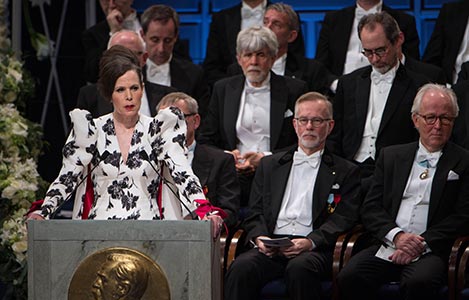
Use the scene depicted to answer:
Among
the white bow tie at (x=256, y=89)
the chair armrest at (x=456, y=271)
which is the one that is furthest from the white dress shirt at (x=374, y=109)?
Answer: the chair armrest at (x=456, y=271)

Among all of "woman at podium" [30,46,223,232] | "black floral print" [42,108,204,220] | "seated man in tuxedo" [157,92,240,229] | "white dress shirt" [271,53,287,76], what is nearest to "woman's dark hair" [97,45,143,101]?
"woman at podium" [30,46,223,232]

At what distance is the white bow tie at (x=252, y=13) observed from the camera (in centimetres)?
737

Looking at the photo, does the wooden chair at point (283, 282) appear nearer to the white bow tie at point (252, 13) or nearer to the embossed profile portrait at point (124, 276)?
the embossed profile portrait at point (124, 276)

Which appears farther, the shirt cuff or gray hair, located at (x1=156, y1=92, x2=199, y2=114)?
gray hair, located at (x1=156, y1=92, x2=199, y2=114)

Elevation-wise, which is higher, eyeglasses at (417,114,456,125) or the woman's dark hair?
the woman's dark hair

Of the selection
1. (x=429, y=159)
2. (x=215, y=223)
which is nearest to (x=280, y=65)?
(x=429, y=159)

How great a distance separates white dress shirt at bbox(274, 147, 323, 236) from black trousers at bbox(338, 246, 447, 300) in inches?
14.5

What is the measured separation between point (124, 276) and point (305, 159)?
2.01 meters

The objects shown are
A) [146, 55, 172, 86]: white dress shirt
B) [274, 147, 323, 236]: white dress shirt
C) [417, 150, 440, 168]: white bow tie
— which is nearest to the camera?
[417, 150, 440, 168]: white bow tie

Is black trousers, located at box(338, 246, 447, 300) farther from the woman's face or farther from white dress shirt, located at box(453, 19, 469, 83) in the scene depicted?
white dress shirt, located at box(453, 19, 469, 83)

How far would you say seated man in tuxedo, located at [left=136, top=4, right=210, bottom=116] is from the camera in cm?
691

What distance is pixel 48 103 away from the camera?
25.5 ft

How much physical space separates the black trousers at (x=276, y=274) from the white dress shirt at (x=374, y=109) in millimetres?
859

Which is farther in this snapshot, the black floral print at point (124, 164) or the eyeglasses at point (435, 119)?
the eyeglasses at point (435, 119)
